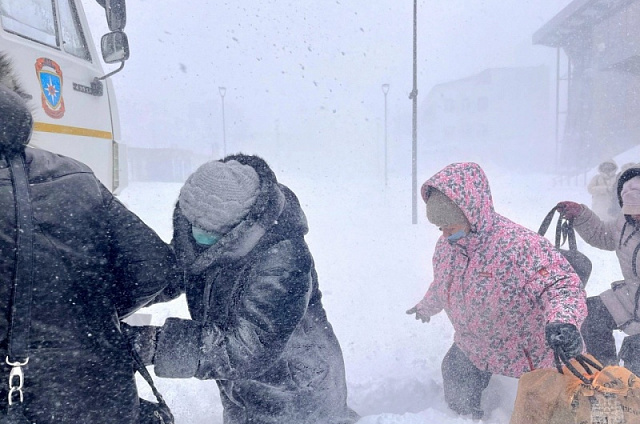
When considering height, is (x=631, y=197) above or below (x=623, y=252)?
above

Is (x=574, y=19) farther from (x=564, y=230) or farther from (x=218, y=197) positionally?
(x=218, y=197)

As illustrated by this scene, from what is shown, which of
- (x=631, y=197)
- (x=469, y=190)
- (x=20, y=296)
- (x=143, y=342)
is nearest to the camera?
(x=20, y=296)

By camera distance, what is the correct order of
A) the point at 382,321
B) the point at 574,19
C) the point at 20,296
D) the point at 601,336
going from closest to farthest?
the point at 20,296
the point at 601,336
the point at 382,321
the point at 574,19

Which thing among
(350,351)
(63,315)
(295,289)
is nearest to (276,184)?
(295,289)

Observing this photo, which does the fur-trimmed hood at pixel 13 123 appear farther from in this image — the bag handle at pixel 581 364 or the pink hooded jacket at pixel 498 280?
the bag handle at pixel 581 364

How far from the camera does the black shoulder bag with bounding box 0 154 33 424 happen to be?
3.53 feet

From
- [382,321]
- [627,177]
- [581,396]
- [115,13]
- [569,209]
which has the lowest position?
[382,321]

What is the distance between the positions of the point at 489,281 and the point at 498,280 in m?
0.05

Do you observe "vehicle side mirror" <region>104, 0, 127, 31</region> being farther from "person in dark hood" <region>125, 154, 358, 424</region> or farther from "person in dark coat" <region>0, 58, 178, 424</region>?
"person in dark coat" <region>0, 58, 178, 424</region>

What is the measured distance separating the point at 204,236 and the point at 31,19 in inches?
86.5

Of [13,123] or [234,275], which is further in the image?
[234,275]

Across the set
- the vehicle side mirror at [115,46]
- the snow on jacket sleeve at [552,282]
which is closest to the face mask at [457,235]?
the snow on jacket sleeve at [552,282]

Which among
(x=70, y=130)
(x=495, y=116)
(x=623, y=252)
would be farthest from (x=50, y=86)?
(x=495, y=116)

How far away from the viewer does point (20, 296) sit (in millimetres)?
1080
